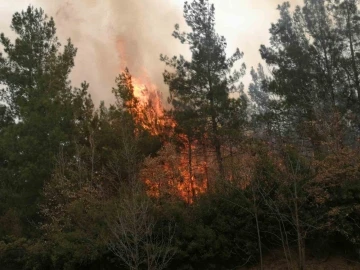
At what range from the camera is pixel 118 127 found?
23656mm

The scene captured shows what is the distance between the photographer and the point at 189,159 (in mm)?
27344

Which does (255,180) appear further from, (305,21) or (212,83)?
(305,21)

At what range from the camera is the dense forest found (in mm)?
13914

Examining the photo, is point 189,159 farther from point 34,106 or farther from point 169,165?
Answer: point 34,106

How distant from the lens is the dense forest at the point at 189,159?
45.6 ft

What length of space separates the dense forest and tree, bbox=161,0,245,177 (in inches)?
3.4

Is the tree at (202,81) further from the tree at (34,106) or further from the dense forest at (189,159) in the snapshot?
the tree at (34,106)

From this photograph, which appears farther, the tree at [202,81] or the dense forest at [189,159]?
the tree at [202,81]

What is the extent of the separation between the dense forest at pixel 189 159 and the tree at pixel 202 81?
86 mm

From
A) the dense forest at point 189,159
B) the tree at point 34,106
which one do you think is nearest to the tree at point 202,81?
the dense forest at point 189,159

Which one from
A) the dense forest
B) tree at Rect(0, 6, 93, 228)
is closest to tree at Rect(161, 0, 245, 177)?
the dense forest

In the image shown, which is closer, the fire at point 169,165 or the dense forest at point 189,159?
the dense forest at point 189,159

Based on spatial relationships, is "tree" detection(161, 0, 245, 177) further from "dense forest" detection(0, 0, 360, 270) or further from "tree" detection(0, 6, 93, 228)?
"tree" detection(0, 6, 93, 228)

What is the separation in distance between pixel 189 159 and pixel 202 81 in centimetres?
595
